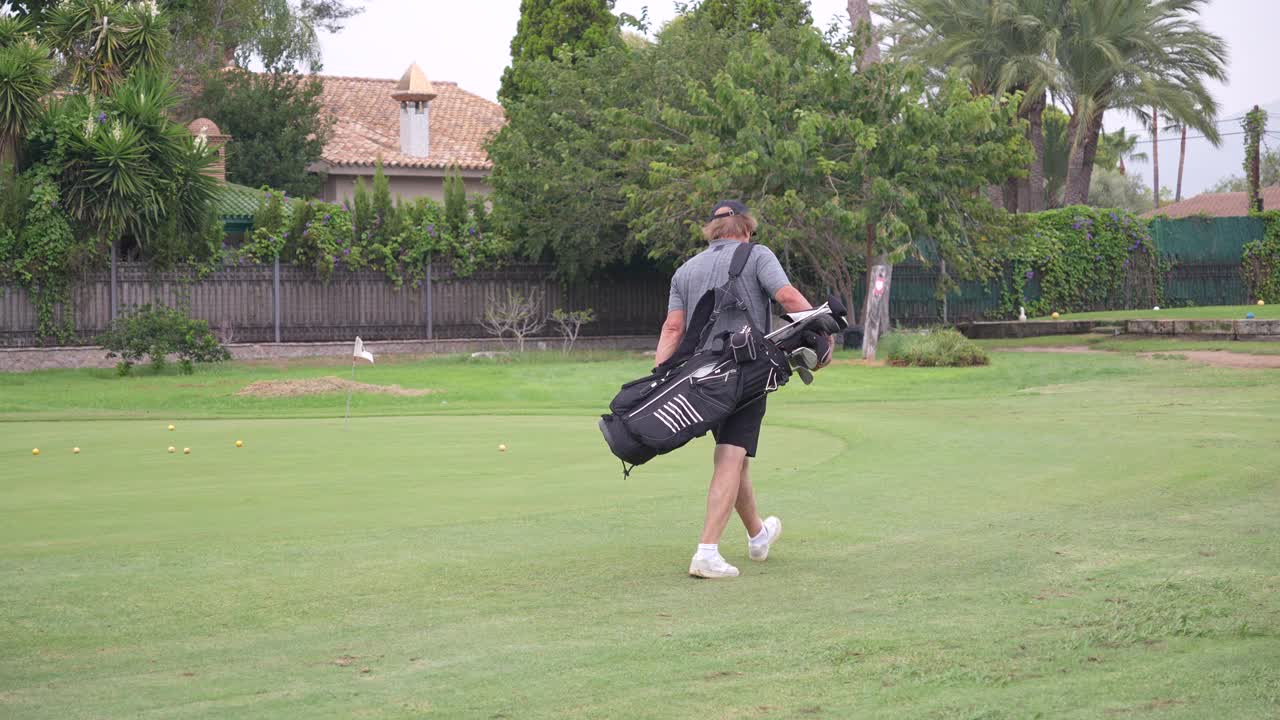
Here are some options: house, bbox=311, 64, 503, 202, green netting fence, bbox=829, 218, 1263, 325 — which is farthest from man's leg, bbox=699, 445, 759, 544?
house, bbox=311, 64, 503, 202

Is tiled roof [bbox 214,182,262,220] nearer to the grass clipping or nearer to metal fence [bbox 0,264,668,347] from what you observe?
metal fence [bbox 0,264,668,347]

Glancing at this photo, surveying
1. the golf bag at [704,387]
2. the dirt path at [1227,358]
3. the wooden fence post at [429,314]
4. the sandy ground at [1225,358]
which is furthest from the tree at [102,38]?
the golf bag at [704,387]

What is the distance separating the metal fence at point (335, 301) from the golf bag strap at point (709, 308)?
25.2 metres

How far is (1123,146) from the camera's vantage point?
8181cm

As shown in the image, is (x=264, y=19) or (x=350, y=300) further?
(x=264, y=19)

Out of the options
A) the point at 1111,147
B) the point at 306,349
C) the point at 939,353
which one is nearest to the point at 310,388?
the point at 939,353

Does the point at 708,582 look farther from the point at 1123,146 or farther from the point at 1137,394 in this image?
the point at 1123,146

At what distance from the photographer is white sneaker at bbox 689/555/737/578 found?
672 cm

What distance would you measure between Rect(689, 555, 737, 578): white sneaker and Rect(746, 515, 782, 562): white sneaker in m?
0.42

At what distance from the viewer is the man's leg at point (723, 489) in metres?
6.83

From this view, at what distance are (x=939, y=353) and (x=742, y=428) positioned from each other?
18755 millimetres

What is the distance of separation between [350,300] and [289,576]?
27.3 metres

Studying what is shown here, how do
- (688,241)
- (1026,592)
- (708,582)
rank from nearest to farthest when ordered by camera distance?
1. (1026,592)
2. (708,582)
3. (688,241)

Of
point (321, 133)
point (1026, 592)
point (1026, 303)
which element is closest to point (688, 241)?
point (1026, 303)
